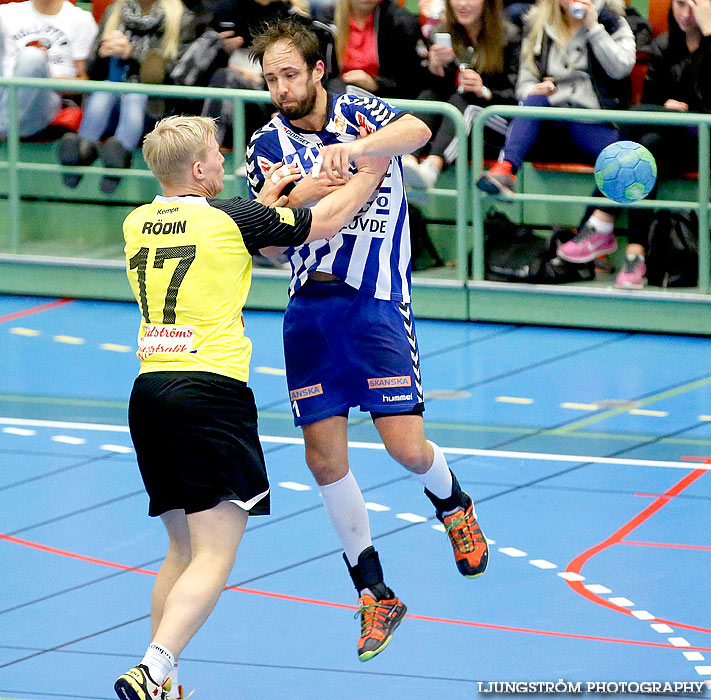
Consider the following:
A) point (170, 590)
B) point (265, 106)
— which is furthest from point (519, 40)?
point (170, 590)

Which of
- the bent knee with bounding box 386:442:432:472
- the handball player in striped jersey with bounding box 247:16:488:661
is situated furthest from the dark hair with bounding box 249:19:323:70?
the bent knee with bounding box 386:442:432:472

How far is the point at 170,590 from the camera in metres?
5.82

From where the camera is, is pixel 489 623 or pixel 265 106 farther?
pixel 265 106

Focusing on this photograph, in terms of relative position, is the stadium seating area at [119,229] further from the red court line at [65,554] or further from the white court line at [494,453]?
the red court line at [65,554]

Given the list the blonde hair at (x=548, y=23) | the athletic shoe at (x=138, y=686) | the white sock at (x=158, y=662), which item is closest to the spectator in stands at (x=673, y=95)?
the blonde hair at (x=548, y=23)

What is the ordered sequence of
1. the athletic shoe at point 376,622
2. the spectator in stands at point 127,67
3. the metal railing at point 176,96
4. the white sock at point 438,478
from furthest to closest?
the spectator in stands at point 127,67
the metal railing at point 176,96
the white sock at point 438,478
the athletic shoe at point 376,622

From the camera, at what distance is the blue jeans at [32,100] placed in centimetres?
1301

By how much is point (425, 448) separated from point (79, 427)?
4008mm

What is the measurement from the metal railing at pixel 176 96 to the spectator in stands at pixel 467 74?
0.16m

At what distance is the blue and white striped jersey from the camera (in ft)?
21.1

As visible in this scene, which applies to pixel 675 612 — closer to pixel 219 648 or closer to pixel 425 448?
pixel 425 448

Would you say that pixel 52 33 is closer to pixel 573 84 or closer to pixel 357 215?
pixel 573 84

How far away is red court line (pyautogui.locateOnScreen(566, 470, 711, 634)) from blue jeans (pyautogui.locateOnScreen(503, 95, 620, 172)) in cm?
358

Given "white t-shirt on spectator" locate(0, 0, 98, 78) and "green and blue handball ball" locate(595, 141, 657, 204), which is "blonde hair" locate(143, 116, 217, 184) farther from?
"white t-shirt on spectator" locate(0, 0, 98, 78)
